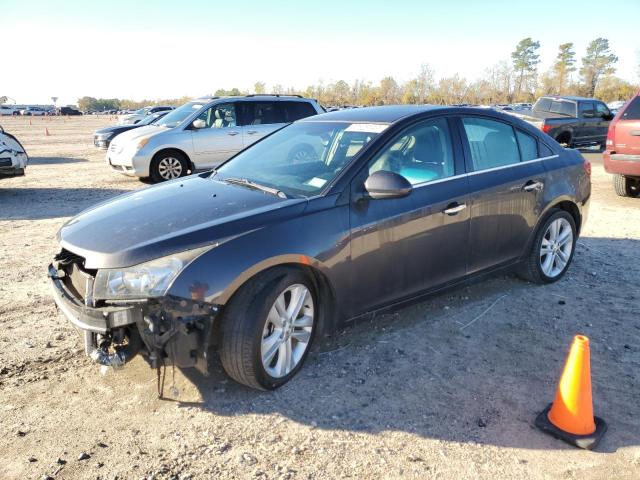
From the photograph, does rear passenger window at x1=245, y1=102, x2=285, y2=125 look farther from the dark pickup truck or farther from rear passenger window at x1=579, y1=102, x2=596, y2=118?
rear passenger window at x1=579, y1=102, x2=596, y2=118

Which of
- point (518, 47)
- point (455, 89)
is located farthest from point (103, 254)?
point (518, 47)

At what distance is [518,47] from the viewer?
90.1 m

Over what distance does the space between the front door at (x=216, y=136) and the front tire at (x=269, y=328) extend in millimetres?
8267

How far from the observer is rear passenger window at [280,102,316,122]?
11.6 meters

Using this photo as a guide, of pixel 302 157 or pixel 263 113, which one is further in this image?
Answer: pixel 263 113

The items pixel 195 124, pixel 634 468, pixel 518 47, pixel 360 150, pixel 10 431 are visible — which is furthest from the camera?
pixel 518 47

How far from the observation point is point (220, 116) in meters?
11.2

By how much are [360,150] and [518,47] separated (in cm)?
9836

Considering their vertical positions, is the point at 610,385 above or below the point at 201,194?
below

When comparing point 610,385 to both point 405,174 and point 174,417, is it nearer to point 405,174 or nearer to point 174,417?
point 405,174

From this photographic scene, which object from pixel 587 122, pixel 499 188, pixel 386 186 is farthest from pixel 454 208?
pixel 587 122

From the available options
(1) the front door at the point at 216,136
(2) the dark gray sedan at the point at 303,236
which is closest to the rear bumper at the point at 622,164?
(2) the dark gray sedan at the point at 303,236

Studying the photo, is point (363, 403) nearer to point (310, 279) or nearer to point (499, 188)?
point (310, 279)

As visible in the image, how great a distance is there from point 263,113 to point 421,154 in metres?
7.98
